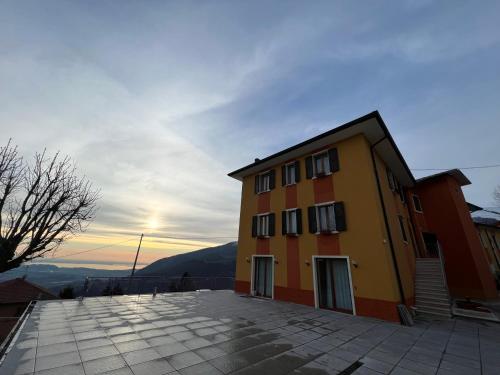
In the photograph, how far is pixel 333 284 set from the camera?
10578mm

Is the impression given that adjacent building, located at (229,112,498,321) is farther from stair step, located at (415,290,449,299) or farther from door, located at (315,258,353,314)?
stair step, located at (415,290,449,299)

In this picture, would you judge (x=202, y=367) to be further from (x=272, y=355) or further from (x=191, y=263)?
(x=191, y=263)

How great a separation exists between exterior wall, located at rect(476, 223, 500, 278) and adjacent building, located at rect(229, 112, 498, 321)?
8900 mm

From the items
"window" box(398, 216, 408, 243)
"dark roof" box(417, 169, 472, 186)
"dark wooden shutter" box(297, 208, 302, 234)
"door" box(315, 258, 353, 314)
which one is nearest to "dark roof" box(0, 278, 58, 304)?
"dark wooden shutter" box(297, 208, 302, 234)

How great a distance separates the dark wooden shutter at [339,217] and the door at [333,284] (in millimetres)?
1570

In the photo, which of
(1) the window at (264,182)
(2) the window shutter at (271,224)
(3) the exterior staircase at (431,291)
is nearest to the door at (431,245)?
(3) the exterior staircase at (431,291)

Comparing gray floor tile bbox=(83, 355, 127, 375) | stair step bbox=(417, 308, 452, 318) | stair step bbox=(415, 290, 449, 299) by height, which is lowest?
gray floor tile bbox=(83, 355, 127, 375)

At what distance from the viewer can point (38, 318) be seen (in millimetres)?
7207

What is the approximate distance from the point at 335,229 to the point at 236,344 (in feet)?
23.9

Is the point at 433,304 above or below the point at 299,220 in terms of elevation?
below

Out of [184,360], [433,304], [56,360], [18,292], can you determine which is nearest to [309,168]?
[433,304]

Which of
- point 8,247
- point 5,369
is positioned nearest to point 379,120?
point 5,369

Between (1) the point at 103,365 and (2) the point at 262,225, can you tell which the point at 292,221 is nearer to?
(2) the point at 262,225

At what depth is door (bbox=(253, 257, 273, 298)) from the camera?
13.4 meters
